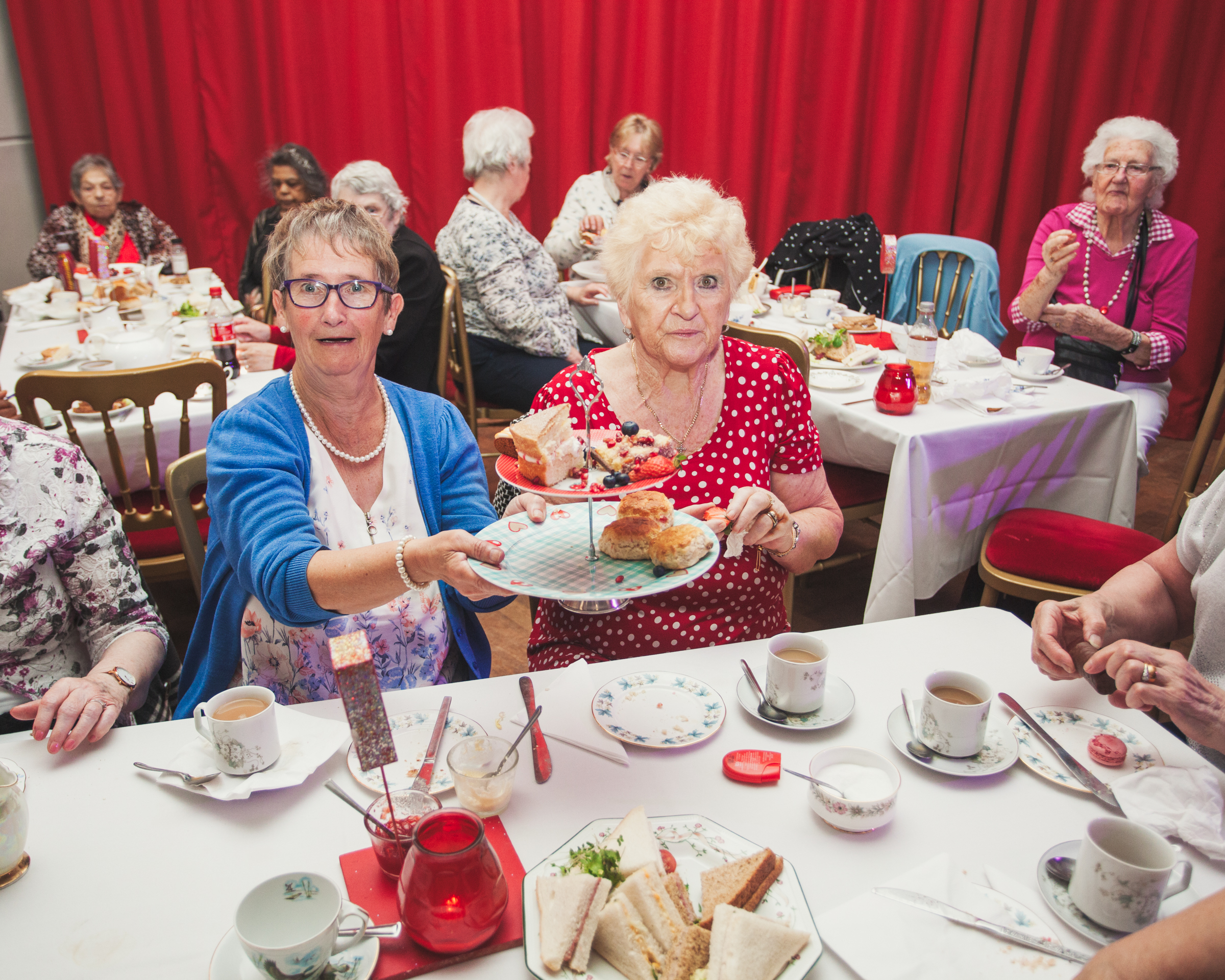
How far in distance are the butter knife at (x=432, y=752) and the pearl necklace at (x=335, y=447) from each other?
528mm

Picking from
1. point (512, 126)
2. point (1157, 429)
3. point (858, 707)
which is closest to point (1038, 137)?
point (1157, 429)

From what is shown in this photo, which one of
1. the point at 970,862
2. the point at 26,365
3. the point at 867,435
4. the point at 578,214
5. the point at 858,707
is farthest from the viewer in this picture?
the point at 578,214

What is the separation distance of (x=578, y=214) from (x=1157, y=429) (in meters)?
3.12

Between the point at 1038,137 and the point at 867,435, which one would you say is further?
the point at 1038,137

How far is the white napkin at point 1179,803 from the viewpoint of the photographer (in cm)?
107

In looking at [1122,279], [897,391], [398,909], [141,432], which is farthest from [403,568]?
[1122,279]

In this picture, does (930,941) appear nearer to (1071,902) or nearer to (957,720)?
(1071,902)

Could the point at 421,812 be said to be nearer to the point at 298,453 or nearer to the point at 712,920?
the point at 712,920

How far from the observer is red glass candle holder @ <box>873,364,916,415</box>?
2789 millimetres

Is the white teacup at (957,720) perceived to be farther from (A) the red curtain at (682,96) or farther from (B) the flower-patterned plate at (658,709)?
(A) the red curtain at (682,96)

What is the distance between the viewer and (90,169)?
484 cm

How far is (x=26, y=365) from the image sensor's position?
3117 millimetres

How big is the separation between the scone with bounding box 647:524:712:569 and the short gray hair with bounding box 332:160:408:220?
2.90 metres

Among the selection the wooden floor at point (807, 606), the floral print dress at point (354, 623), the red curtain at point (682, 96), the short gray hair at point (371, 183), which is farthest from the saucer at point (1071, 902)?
the red curtain at point (682, 96)
